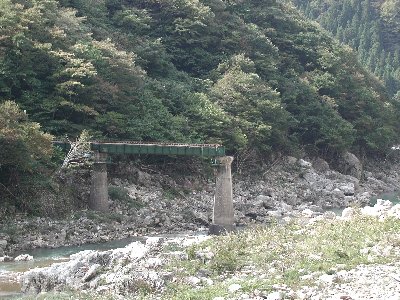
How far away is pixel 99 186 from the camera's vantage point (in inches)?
1842

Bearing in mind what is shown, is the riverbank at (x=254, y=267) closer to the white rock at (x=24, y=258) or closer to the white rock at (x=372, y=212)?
the white rock at (x=372, y=212)

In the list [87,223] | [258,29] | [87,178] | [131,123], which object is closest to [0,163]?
[87,223]

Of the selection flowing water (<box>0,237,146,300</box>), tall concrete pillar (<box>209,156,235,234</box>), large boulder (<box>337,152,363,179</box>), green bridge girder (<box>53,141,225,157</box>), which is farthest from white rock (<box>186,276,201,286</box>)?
large boulder (<box>337,152,363,179</box>)

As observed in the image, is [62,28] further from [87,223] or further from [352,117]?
[352,117]

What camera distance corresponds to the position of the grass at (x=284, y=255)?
18047 mm

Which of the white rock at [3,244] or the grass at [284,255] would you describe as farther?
the white rock at [3,244]

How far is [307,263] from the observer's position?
63.1 ft

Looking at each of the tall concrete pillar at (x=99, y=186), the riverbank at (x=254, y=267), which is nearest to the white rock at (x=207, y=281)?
the riverbank at (x=254, y=267)

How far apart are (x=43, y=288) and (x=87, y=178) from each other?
89.0ft

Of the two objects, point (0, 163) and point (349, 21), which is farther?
point (349, 21)

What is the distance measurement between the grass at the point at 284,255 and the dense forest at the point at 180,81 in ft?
62.6

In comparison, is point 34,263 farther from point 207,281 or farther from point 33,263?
point 207,281

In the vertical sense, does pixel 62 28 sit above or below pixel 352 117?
above

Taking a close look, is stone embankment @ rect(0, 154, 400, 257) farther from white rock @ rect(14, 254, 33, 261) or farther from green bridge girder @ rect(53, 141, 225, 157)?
green bridge girder @ rect(53, 141, 225, 157)
